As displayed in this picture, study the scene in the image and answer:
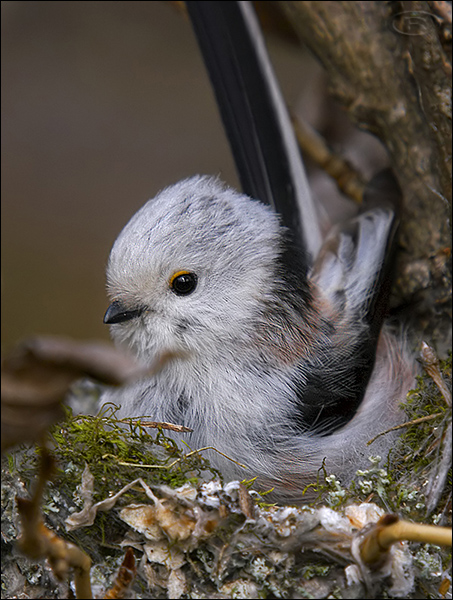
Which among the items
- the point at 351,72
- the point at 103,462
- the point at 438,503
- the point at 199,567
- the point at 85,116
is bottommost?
the point at 438,503

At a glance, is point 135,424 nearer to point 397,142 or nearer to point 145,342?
point 145,342

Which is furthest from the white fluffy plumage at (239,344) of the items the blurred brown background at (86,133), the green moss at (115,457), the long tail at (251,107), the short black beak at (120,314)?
the blurred brown background at (86,133)

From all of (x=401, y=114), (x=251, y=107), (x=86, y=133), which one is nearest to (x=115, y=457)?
(x=251, y=107)

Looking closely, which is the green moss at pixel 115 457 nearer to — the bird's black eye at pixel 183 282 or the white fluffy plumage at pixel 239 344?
A: the white fluffy plumage at pixel 239 344

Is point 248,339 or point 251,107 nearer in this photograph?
point 248,339

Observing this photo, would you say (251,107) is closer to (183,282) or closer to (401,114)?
Result: (401,114)

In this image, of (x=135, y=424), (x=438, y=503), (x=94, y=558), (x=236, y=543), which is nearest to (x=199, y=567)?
(x=236, y=543)

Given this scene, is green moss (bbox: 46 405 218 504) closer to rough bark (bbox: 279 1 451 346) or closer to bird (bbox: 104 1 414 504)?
bird (bbox: 104 1 414 504)
